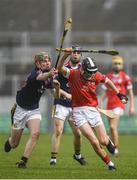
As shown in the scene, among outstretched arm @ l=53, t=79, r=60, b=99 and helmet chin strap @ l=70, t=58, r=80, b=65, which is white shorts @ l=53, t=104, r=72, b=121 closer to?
helmet chin strap @ l=70, t=58, r=80, b=65

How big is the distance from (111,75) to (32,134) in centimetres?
615

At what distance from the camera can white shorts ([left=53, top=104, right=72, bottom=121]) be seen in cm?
1714

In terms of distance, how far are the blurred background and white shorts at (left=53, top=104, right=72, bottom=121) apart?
1691 cm

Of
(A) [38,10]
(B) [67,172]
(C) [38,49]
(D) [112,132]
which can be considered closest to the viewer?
(B) [67,172]

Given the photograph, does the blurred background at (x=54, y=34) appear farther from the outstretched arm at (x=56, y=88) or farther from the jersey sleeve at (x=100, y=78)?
the jersey sleeve at (x=100, y=78)

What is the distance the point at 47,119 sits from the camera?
115ft

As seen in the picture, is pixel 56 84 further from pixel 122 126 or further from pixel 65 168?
pixel 122 126

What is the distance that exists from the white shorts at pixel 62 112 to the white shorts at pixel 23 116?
1.24m

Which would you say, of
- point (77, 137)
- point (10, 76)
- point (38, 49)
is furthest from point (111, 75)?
point (38, 49)

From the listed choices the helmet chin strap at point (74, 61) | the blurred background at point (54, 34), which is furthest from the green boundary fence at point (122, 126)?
the helmet chin strap at point (74, 61)

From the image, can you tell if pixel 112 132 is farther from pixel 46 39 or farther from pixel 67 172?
pixel 46 39

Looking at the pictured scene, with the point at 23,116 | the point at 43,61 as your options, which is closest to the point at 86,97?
the point at 43,61

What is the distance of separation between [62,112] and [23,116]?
1.42 meters

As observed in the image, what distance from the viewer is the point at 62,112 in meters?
17.2
